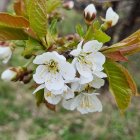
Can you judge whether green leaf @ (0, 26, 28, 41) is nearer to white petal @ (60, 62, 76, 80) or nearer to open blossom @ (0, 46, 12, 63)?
open blossom @ (0, 46, 12, 63)

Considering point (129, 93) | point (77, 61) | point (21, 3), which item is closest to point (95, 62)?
point (77, 61)

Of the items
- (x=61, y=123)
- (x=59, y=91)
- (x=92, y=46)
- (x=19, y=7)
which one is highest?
(x=61, y=123)

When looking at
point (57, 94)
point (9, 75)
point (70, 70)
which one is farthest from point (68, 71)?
point (9, 75)

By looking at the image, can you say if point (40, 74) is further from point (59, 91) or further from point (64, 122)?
point (64, 122)

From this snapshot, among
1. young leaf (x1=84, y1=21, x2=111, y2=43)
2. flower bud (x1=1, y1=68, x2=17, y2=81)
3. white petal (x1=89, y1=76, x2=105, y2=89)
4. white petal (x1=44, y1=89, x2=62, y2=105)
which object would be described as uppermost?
young leaf (x1=84, y1=21, x2=111, y2=43)

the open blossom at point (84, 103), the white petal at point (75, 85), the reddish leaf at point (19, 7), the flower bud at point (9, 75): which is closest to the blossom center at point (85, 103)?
the open blossom at point (84, 103)

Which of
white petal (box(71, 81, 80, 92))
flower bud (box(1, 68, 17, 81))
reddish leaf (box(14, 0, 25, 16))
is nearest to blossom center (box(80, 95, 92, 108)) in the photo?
white petal (box(71, 81, 80, 92))
